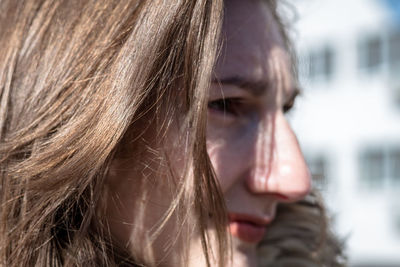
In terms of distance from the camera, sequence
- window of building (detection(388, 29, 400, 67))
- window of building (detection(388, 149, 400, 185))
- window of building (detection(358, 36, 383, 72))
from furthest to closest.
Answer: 1. window of building (detection(358, 36, 383, 72))
2. window of building (detection(388, 29, 400, 67))
3. window of building (detection(388, 149, 400, 185))

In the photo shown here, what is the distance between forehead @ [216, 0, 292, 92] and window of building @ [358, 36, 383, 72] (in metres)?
10.8

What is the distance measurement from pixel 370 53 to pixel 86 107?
1143 cm

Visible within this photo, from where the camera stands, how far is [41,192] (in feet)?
3.16

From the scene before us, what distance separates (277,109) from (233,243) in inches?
11.1

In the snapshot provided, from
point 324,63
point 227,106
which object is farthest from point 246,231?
point 324,63

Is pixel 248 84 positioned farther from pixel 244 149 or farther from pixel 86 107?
pixel 86 107

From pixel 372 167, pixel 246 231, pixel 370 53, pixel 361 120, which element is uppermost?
pixel 246 231

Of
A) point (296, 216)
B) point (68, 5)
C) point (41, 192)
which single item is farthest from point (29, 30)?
point (296, 216)

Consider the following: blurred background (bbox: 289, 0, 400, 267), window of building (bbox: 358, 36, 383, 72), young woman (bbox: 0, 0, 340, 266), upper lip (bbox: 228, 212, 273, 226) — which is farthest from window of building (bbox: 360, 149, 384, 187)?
young woman (bbox: 0, 0, 340, 266)

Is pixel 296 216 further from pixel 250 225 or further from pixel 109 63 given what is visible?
pixel 109 63

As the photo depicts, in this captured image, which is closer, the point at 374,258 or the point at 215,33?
the point at 215,33

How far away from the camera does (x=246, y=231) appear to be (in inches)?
45.9

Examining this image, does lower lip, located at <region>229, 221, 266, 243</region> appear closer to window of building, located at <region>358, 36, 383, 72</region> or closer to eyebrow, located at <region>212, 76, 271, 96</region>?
eyebrow, located at <region>212, 76, 271, 96</region>

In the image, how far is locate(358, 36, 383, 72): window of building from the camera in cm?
1157
